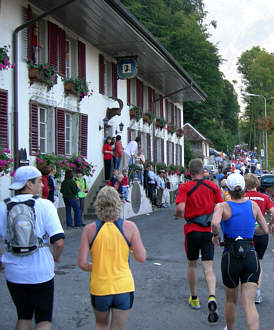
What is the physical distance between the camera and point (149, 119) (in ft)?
94.0

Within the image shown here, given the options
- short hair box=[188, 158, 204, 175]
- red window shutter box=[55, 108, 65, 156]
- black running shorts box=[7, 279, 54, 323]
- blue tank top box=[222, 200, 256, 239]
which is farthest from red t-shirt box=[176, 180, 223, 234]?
red window shutter box=[55, 108, 65, 156]

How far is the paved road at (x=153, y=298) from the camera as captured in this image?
6.10m

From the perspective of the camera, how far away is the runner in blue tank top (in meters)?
5.00

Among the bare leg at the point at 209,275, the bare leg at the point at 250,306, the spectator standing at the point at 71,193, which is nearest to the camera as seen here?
the bare leg at the point at 250,306

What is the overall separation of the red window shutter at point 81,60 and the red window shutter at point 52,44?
1.98 m

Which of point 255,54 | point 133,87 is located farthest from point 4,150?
point 255,54

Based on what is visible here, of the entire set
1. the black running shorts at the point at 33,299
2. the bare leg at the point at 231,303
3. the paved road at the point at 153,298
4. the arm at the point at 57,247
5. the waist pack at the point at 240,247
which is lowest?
the paved road at the point at 153,298

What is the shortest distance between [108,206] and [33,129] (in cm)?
1196

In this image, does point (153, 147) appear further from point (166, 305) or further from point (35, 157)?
point (166, 305)

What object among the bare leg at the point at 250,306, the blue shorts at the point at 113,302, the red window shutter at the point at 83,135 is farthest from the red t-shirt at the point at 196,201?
the red window shutter at the point at 83,135

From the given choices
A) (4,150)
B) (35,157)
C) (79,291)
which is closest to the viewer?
(79,291)

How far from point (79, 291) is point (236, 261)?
3347mm

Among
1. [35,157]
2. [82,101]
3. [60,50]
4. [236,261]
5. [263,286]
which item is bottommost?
[263,286]

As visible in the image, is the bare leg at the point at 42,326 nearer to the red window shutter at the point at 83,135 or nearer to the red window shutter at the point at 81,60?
the red window shutter at the point at 83,135
